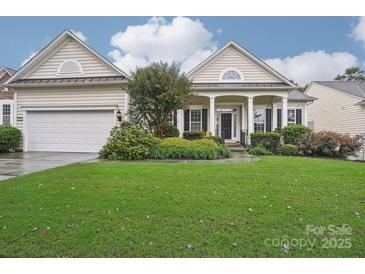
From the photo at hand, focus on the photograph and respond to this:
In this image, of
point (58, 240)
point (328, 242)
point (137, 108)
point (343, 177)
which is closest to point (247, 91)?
point (137, 108)

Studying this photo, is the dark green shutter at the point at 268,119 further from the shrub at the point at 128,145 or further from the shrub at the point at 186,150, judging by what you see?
the shrub at the point at 128,145

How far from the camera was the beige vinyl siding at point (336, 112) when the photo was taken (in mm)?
19062

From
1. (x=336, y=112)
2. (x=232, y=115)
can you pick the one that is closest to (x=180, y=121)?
(x=232, y=115)

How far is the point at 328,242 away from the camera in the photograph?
3.23 m

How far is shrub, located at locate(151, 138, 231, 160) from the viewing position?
977 centimetres

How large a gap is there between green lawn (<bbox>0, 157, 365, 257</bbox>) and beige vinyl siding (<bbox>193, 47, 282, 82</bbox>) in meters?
10.00

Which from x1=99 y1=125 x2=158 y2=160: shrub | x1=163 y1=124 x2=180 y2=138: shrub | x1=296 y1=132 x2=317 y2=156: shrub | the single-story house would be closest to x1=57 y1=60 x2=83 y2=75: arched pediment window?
the single-story house

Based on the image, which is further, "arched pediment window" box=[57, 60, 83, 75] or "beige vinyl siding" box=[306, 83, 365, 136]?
"beige vinyl siding" box=[306, 83, 365, 136]

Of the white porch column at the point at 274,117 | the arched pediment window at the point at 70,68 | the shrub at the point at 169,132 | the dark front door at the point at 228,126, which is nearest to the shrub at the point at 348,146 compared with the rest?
the white porch column at the point at 274,117

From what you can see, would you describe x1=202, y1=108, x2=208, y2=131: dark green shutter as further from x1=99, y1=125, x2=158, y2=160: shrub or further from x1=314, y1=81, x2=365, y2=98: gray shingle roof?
x1=314, y1=81, x2=365, y2=98: gray shingle roof

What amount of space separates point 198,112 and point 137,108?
5.86 m

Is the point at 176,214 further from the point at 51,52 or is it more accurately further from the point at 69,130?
the point at 51,52
